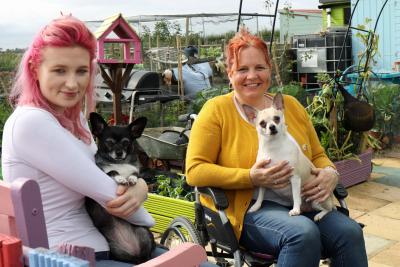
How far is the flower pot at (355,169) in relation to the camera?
16.4 feet

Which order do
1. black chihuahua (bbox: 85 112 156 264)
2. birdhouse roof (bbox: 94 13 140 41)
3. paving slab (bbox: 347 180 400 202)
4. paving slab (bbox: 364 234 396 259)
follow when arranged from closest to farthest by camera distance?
black chihuahua (bbox: 85 112 156 264), paving slab (bbox: 364 234 396 259), birdhouse roof (bbox: 94 13 140 41), paving slab (bbox: 347 180 400 202)

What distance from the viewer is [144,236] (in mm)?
1810

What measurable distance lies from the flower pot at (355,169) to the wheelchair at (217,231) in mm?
2533

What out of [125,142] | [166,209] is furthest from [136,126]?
[166,209]

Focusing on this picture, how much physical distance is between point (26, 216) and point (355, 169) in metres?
4.43

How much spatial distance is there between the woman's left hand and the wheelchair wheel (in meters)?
0.64

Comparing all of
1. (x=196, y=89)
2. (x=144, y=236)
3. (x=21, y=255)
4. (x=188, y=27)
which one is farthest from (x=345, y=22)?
(x=21, y=255)

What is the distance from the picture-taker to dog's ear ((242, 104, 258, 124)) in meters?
2.44

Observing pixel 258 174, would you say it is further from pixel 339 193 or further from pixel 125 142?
pixel 125 142

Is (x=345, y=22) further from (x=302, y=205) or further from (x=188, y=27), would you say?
(x=302, y=205)

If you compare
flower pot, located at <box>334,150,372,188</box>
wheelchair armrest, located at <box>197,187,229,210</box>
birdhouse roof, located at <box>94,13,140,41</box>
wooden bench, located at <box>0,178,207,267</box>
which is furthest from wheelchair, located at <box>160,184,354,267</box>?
flower pot, located at <box>334,150,372,188</box>

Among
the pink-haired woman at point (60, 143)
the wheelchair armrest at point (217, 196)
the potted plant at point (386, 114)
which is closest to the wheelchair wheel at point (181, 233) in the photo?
the wheelchair armrest at point (217, 196)

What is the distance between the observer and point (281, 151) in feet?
7.64

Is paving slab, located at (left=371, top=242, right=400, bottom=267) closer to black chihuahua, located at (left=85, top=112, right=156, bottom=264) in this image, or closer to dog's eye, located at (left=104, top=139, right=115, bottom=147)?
black chihuahua, located at (left=85, top=112, right=156, bottom=264)
